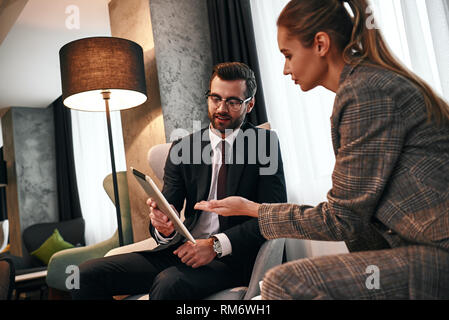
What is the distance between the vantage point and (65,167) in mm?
6215

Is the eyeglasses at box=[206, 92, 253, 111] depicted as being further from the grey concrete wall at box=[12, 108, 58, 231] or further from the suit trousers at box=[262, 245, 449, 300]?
the grey concrete wall at box=[12, 108, 58, 231]

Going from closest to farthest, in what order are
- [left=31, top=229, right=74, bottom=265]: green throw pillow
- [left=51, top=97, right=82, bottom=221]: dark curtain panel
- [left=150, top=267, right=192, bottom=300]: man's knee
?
[left=150, top=267, right=192, bottom=300]: man's knee
[left=31, top=229, right=74, bottom=265]: green throw pillow
[left=51, top=97, right=82, bottom=221]: dark curtain panel

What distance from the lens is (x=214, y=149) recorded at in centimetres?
185

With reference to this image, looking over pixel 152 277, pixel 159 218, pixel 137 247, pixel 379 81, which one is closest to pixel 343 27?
pixel 379 81

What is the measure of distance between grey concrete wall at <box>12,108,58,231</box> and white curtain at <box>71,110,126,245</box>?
938 millimetres

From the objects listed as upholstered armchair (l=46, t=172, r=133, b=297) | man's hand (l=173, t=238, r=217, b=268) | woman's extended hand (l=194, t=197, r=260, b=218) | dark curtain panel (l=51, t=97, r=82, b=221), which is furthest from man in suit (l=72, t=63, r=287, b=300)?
dark curtain panel (l=51, t=97, r=82, b=221)

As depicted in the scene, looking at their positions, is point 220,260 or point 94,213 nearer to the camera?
point 220,260

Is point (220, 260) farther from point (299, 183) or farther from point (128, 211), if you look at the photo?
point (128, 211)

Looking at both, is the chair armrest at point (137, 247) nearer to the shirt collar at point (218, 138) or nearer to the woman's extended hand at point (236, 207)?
the shirt collar at point (218, 138)

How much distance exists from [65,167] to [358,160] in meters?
6.07

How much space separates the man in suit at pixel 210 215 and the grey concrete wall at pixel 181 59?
90 centimetres

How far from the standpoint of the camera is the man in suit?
1.46 metres
